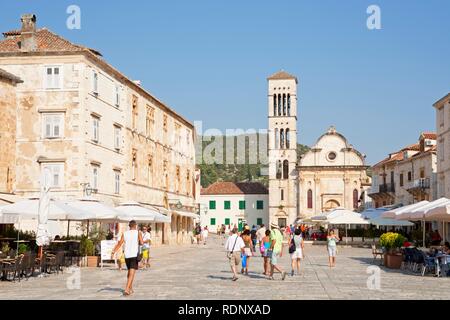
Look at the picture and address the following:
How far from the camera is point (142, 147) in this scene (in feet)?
151

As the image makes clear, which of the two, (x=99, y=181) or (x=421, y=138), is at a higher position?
(x=421, y=138)

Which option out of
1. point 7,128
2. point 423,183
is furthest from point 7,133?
point 423,183

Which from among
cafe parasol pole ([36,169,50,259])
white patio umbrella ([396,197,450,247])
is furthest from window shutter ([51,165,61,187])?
white patio umbrella ([396,197,450,247])

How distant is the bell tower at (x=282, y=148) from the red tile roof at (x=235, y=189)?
9915 millimetres

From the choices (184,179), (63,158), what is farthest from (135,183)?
(184,179)

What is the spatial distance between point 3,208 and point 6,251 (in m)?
1.56

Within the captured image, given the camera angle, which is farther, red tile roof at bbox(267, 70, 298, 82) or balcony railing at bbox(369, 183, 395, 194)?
red tile roof at bbox(267, 70, 298, 82)

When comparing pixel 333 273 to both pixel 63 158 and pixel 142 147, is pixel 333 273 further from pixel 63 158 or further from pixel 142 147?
pixel 142 147

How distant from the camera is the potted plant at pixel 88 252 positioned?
25.6 meters

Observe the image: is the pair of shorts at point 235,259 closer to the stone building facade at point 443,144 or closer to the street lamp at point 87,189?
the street lamp at point 87,189

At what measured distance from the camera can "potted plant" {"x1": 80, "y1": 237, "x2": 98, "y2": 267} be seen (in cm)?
2558

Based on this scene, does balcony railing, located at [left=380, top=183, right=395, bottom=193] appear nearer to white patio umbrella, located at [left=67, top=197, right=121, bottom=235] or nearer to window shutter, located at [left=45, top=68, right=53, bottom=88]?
window shutter, located at [left=45, top=68, right=53, bottom=88]

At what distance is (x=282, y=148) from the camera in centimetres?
9294

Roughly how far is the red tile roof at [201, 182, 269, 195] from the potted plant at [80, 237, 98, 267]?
76.3 metres
